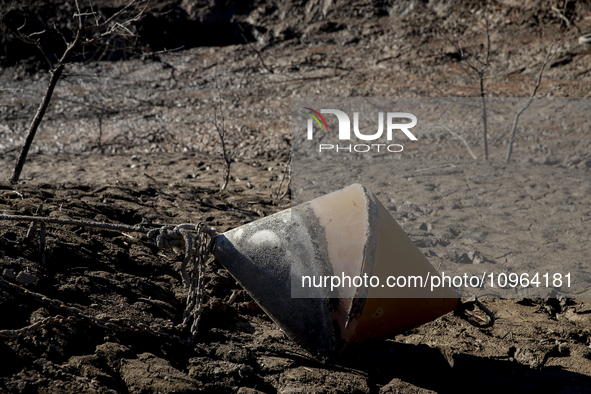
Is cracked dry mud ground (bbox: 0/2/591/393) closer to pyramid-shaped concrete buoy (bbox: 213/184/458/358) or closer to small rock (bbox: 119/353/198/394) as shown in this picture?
small rock (bbox: 119/353/198/394)

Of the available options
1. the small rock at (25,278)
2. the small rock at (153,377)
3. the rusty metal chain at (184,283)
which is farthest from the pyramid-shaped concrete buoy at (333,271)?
the small rock at (25,278)

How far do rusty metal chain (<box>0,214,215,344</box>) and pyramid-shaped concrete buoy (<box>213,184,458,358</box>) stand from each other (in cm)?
14

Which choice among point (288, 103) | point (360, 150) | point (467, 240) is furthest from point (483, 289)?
point (288, 103)

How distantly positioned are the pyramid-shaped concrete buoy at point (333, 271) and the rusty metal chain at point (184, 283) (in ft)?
0.46

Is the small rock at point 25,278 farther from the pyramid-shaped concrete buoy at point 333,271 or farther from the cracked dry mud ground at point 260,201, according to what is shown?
the pyramid-shaped concrete buoy at point 333,271

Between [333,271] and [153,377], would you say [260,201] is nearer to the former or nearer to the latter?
[333,271]

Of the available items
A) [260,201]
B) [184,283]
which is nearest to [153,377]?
[184,283]

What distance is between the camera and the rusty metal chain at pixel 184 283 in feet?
6.94

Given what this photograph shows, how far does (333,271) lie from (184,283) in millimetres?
816

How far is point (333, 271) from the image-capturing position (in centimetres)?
230

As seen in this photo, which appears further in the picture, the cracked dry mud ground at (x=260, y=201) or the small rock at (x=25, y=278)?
the small rock at (x=25, y=278)

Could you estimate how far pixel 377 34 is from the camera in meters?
10.1

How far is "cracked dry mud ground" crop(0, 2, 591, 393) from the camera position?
7.28 feet

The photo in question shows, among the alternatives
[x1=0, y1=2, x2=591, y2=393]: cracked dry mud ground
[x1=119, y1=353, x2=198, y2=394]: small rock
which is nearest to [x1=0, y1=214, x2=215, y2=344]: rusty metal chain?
[x1=0, y1=2, x2=591, y2=393]: cracked dry mud ground
